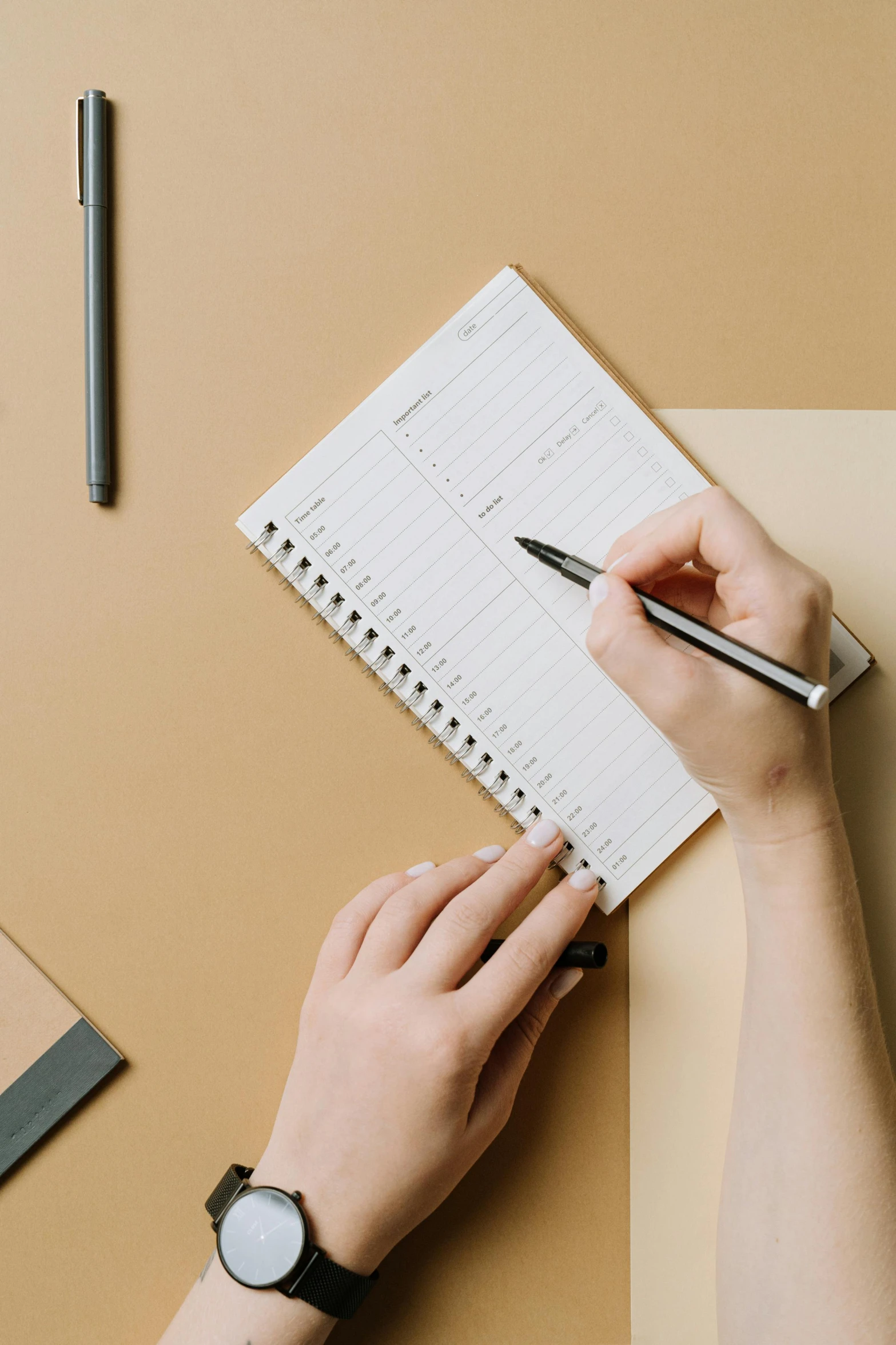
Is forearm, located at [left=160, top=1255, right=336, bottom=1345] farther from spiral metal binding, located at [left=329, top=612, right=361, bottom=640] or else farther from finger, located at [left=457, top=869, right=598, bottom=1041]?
spiral metal binding, located at [left=329, top=612, right=361, bottom=640]

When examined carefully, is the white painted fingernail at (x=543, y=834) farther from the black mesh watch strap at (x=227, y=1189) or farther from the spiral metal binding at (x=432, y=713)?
the black mesh watch strap at (x=227, y=1189)

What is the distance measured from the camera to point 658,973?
0.80m

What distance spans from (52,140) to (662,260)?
58 cm

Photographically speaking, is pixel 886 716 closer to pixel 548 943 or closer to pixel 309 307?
pixel 548 943

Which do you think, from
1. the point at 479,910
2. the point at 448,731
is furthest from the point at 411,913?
the point at 448,731

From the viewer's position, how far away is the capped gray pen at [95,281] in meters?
0.80

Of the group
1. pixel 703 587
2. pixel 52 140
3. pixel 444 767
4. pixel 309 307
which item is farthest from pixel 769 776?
pixel 52 140

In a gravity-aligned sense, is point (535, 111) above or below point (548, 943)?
above

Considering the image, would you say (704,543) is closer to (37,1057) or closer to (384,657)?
(384,657)

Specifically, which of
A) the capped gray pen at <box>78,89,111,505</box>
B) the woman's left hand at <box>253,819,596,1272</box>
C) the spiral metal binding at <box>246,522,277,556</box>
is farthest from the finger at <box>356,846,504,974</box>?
the capped gray pen at <box>78,89,111,505</box>

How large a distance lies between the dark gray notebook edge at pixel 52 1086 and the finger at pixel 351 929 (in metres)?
0.22

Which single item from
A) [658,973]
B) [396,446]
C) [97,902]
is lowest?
[658,973]

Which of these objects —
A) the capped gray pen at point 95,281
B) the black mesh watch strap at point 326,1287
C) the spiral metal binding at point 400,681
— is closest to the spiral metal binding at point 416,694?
the spiral metal binding at point 400,681

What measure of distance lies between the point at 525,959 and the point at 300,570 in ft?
1.29
